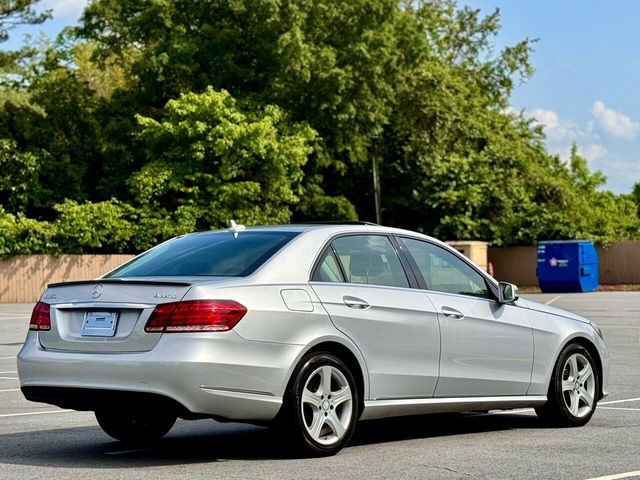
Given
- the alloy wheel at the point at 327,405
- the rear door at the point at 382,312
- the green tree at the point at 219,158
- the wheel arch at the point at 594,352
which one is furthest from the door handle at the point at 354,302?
the green tree at the point at 219,158

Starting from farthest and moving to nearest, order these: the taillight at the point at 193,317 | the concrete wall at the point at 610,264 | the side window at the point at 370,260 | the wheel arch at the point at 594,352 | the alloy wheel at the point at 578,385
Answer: the concrete wall at the point at 610,264 → the wheel arch at the point at 594,352 → the alloy wheel at the point at 578,385 → the side window at the point at 370,260 → the taillight at the point at 193,317

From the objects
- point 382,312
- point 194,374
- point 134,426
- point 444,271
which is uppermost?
point 444,271

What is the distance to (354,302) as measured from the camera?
8750mm

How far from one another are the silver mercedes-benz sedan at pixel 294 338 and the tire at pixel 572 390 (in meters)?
0.02

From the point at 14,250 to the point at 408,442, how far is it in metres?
39.7

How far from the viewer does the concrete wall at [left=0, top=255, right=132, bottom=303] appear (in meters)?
47.2

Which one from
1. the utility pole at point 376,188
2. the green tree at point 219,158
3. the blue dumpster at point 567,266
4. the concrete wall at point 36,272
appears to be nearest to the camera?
the concrete wall at point 36,272

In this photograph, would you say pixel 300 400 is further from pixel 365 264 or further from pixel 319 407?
pixel 365 264

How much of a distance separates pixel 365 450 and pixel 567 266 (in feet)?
137

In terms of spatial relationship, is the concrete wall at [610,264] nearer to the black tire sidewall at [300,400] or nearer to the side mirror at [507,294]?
the side mirror at [507,294]

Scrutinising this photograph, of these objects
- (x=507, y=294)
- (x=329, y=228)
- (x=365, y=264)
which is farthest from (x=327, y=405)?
(x=507, y=294)

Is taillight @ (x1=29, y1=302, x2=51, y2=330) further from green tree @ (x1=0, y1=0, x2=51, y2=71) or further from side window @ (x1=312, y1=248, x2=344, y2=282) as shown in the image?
green tree @ (x1=0, y1=0, x2=51, y2=71)

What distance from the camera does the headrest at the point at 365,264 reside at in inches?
358

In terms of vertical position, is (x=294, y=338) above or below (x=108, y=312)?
below
